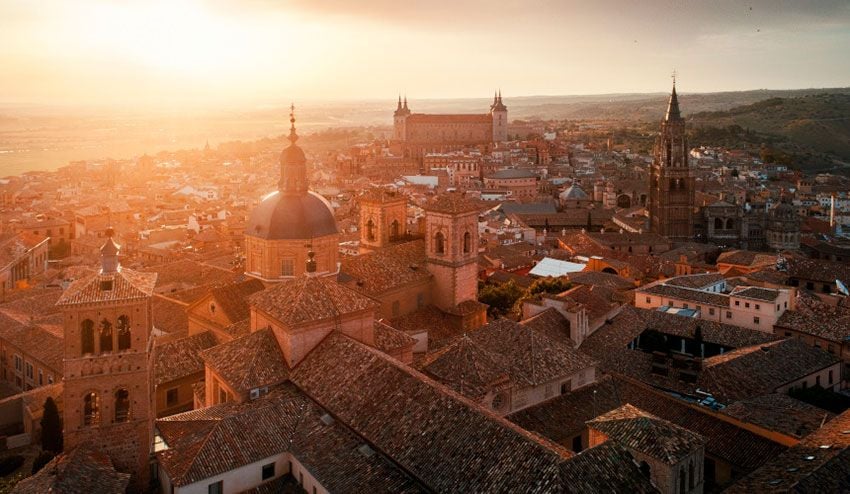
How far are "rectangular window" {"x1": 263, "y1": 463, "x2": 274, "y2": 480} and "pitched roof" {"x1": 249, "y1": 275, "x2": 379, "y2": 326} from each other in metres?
3.63

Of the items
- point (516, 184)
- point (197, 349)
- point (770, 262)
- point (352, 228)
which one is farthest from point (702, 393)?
point (516, 184)

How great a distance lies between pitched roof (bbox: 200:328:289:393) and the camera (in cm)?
1744

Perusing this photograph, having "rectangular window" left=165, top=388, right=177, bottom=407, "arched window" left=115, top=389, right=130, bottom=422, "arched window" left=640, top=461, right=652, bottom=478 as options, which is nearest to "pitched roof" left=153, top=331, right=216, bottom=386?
"rectangular window" left=165, top=388, right=177, bottom=407

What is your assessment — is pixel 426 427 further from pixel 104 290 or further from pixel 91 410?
pixel 91 410

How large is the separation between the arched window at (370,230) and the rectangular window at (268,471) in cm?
1688

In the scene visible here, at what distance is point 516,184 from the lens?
96625 millimetres

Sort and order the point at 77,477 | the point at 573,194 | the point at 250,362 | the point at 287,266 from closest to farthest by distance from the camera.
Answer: the point at 77,477
the point at 250,362
the point at 287,266
the point at 573,194

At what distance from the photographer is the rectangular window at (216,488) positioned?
48.1 ft

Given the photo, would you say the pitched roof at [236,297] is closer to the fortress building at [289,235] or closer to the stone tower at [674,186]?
the fortress building at [289,235]

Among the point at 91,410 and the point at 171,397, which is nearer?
the point at 91,410

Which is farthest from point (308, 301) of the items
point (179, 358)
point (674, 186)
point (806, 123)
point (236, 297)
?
point (806, 123)

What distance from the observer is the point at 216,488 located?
14.8m

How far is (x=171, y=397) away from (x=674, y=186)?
183 feet

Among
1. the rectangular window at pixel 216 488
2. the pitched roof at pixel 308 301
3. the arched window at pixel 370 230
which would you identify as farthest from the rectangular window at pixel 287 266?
the rectangular window at pixel 216 488
